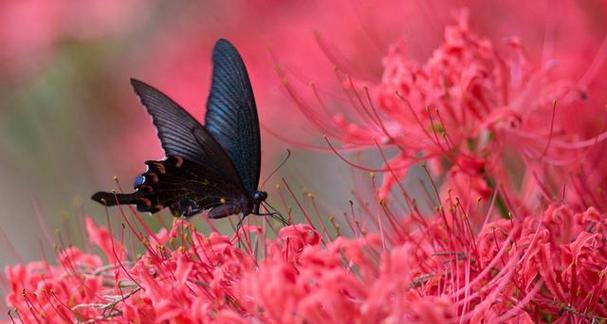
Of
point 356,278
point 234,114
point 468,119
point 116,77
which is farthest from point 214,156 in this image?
point 116,77

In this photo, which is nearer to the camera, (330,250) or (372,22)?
(330,250)

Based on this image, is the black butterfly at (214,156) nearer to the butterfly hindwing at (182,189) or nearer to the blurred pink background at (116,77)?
the butterfly hindwing at (182,189)

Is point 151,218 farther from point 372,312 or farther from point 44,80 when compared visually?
point 372,312

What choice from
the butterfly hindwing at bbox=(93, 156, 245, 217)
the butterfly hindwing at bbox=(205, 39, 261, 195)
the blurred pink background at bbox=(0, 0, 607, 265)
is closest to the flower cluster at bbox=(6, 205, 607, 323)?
the butterfly hindwing at bbox=(93, 156, 245, 217)

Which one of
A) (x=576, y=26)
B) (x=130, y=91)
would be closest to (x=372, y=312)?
(x=576, y=26)

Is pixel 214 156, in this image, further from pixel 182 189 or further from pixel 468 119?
pixel 468 119

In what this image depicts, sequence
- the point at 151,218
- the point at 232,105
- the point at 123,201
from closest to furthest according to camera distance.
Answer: the point at 123,201, the point at 232,105, the point at 151,218
